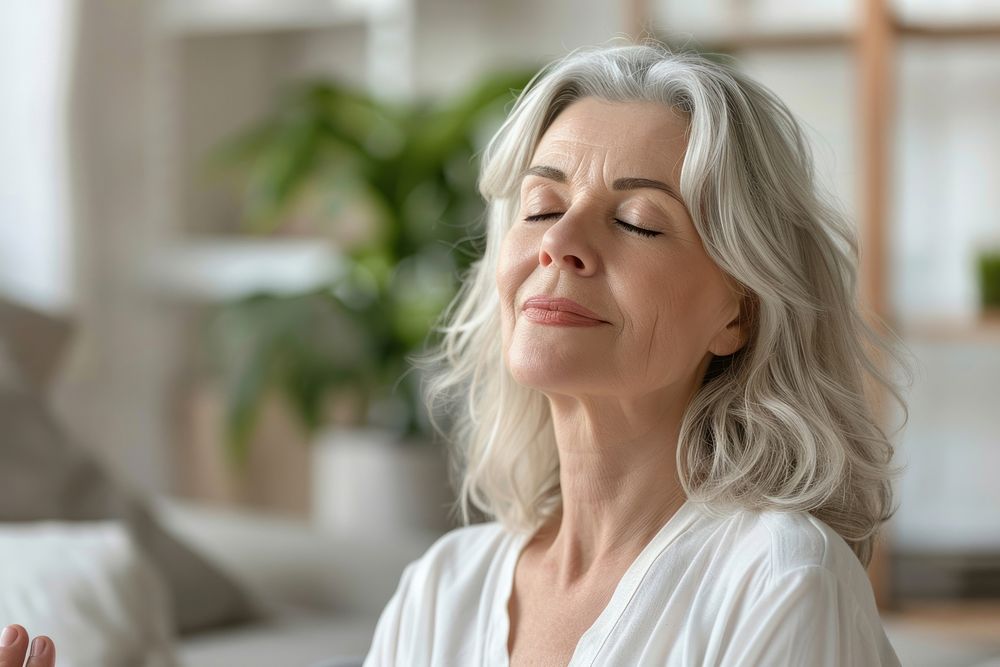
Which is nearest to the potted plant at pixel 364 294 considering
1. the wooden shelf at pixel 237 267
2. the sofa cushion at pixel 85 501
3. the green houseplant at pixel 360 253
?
the green houseplant at pixel 360 253

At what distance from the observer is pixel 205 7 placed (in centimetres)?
356

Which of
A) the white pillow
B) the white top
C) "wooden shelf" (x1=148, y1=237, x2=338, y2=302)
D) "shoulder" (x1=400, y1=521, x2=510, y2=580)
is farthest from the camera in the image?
"wooden shelf" (x1=148, y1=237, x2=338, y2=302)

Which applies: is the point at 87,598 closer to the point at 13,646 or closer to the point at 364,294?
the point at 13,646

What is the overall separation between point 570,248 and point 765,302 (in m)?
0.16

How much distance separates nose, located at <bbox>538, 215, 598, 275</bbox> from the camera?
3.25 ft

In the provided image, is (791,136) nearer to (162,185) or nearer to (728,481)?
(728,481)

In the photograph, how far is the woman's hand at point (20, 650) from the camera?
1073 mm

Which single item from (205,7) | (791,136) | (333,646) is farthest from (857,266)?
(205,7)

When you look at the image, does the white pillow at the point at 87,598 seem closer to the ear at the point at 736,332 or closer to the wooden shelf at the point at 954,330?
the ear at the point at 736,332

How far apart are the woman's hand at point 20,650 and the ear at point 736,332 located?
0.62 m

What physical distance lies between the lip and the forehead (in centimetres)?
11

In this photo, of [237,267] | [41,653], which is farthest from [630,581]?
[237,267]

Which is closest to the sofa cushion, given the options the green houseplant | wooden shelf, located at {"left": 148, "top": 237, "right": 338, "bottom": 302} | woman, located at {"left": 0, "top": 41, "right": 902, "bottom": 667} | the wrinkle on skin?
the green houseplant

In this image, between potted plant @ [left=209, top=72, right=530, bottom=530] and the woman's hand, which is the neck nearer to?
the woman's hand
